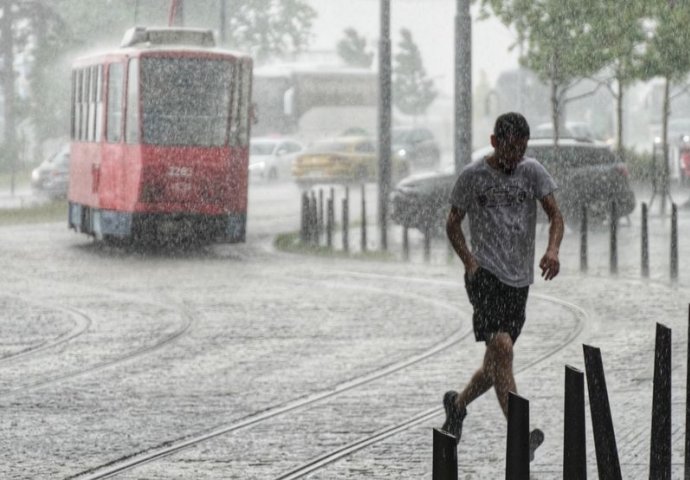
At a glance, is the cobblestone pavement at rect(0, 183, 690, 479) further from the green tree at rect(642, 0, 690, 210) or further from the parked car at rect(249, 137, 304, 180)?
the parked car at rect(249, 137, 304, 180)

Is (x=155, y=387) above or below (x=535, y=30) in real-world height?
below

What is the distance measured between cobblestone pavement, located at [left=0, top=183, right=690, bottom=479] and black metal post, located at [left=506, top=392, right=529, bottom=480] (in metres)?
3.17

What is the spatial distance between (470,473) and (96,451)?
191 cm

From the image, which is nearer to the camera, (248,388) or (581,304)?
(248,388)

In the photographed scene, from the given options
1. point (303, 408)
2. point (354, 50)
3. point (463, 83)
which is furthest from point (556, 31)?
point (354, 50)

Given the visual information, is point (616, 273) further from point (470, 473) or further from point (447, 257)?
point (470, 473)

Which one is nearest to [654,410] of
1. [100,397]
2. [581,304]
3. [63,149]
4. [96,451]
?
[96,451]

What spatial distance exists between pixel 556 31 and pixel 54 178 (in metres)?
12.7

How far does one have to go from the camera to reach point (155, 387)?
1154 centimetres

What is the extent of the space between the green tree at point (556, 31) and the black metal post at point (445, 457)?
3159cm

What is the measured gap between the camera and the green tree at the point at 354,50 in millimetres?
98250

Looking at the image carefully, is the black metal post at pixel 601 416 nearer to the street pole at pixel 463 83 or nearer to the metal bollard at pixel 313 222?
the street pole at pixel 463 83

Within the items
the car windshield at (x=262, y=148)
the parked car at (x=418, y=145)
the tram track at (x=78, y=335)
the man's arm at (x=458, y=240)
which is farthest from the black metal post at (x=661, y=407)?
the parked car at (x=418, y=145)

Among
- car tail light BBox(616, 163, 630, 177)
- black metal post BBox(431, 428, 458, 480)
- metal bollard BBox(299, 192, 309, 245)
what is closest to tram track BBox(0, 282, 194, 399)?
black metal post BBox(431, 428, 458, 480)
